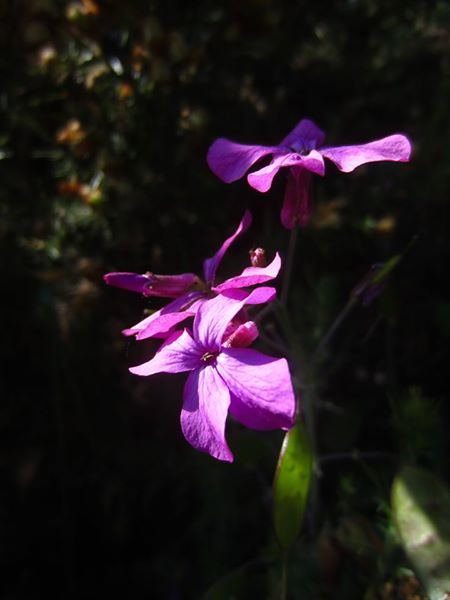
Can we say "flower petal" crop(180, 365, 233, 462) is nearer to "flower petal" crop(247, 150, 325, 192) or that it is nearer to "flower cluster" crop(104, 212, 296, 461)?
"flower cluster" crop(104, 212, 296, 461)

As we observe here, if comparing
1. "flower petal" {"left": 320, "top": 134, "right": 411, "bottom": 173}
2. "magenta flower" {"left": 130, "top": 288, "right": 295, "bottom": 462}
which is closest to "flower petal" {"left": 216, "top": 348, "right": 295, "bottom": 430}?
"magenta flower" {"left": 130, "top": 288, "right": 295, "bottom": 462}

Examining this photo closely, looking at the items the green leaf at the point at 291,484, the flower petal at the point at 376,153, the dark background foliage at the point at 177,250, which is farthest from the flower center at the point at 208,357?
the dark background foliage at the point at 177,250

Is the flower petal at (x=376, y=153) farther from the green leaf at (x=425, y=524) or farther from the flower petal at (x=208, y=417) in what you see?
the green leaf at (x=425, y=524)

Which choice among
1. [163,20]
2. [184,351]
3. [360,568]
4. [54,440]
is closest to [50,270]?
[54,440]

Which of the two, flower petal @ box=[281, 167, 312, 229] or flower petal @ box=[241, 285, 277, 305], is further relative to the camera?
flower petal @ box=[281, 167, 312, 229]

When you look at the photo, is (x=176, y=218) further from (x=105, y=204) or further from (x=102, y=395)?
(x=102, y=395)

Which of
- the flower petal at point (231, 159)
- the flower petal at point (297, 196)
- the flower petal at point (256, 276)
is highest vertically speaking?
the flower petal at point (231, 159)
